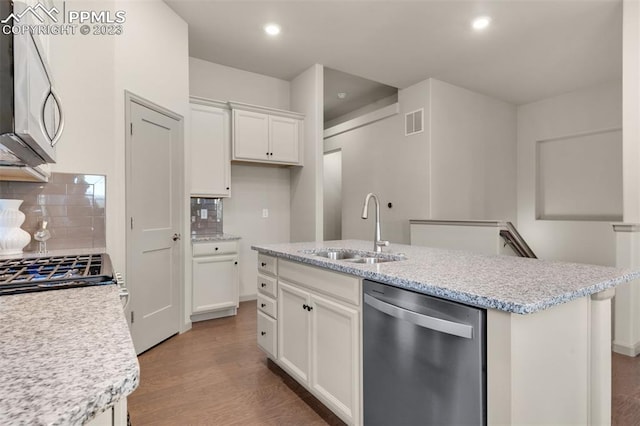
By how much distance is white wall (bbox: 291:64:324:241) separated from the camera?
14.0 ft

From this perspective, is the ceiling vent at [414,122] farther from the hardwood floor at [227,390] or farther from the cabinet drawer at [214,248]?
the hardwood floor at [227,390]

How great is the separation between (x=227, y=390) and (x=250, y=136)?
2.82 metres

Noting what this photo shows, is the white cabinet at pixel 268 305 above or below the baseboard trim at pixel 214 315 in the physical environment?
above

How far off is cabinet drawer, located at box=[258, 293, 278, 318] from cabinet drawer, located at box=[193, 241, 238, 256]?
1.22 meters

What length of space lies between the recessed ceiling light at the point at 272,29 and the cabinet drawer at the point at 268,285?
2.52 m

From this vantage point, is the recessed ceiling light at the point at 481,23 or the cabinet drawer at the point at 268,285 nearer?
the cabinet drawer at the point at 268,285

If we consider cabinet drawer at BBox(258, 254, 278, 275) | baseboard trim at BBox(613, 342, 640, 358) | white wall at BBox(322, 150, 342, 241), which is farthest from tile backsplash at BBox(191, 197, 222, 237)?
baseboard trim at BBox(613, 342, 640, 358)

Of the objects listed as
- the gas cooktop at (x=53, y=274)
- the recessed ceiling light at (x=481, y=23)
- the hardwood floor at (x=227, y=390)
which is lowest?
the hardwood floor at (x=227, y=390)

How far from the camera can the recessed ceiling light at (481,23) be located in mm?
3289

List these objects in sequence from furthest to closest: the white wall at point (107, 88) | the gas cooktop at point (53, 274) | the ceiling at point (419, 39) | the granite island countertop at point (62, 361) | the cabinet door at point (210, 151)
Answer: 1. the cabinet door at point (210, 151)
2. the ceiling at point (419, 39)
3. the white wall at point (107, 88)
4. the gas cooktop at point (53, 274)
5. the granite island countertop at point (62, 361)

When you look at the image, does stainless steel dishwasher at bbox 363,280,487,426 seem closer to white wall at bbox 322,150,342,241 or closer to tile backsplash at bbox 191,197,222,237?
tile backsplash at bbox 191,197,222,237

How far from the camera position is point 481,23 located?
337 centimetres

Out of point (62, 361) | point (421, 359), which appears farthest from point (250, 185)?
point (62, 361)

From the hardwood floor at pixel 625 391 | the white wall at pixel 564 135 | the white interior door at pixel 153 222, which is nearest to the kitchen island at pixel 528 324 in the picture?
the hardwood floor at pixel 625 391
